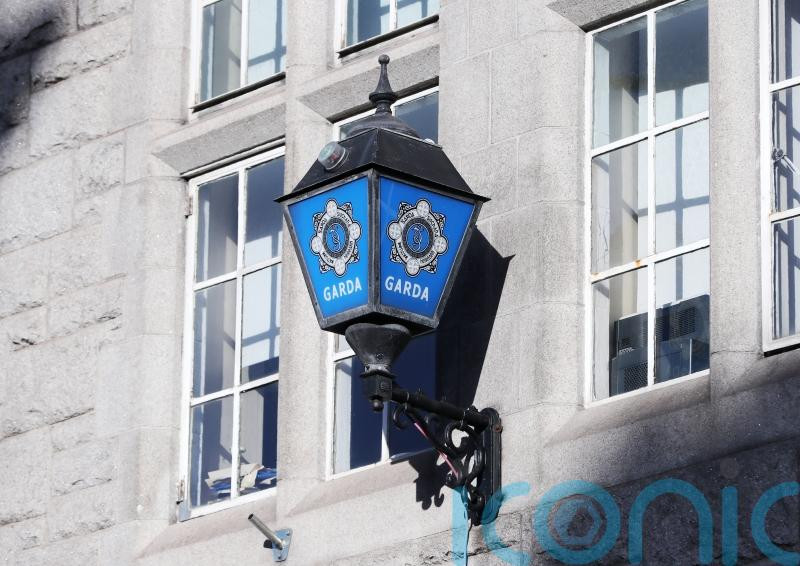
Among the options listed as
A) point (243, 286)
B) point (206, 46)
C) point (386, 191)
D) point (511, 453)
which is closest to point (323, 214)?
point (386, 191)

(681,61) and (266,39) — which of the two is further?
(266,39)

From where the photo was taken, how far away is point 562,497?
859cm

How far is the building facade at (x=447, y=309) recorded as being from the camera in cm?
837

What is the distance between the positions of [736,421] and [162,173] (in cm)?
368

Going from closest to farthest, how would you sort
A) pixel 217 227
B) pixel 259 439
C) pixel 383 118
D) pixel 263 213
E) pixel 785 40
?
pixel 785 40 < pixel 383 118 < pixel 259 439 < pixel 263 213 < pixel 217 227

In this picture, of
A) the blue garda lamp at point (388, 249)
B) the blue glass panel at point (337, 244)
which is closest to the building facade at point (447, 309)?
the blue garda lamp at point (388, 249)

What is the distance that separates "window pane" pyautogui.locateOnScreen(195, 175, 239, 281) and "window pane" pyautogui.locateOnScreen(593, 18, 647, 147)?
6.73 ft

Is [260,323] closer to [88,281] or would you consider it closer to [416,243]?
[88,281]

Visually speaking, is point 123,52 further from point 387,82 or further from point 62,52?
point 387,82

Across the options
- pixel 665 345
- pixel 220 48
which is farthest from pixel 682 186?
pixel 220 48

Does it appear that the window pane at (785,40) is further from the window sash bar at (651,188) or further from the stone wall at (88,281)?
the stone wall at (88,281)

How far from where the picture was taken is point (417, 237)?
8.56m

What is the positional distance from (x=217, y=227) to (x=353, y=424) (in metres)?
1.41

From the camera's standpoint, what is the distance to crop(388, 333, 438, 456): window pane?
9484mm
